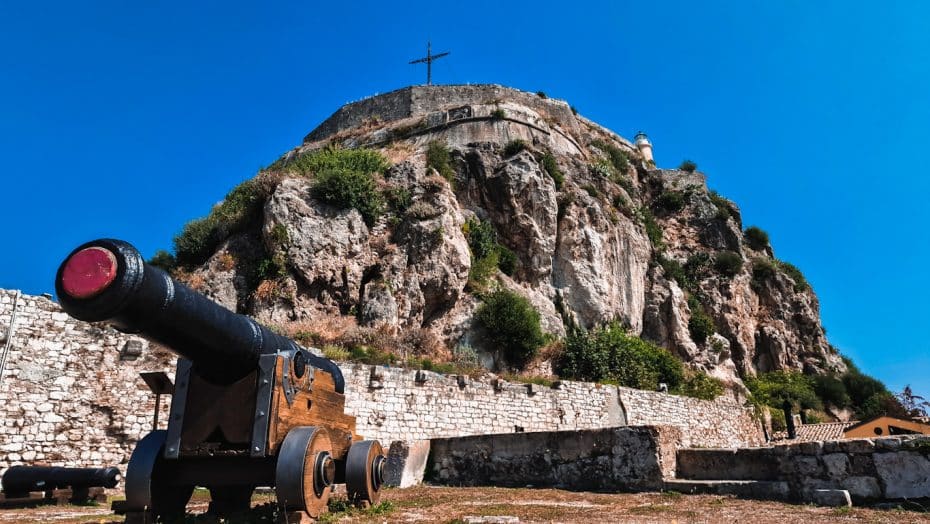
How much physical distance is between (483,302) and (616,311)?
21.7ft

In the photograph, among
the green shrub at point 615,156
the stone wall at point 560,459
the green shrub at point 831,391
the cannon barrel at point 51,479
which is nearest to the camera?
the cannon barrel at point 51,479

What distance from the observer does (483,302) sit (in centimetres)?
1816

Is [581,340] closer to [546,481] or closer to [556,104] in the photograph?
[546,481]

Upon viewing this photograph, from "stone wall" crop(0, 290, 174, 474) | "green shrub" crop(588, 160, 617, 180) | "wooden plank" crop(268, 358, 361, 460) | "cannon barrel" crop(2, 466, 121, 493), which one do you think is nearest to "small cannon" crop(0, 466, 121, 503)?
"cannon barrel" crop(2, 466, 121, 493)

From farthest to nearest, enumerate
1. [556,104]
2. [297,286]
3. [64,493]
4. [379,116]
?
1. [556,104]
2. [379,116]
3. [297,286]
4. [64,493]

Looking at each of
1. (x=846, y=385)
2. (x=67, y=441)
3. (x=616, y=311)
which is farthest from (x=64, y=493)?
(x=846, y=385)

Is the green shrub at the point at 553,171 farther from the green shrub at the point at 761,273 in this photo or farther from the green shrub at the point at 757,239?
the green shrub at the point at 757,239

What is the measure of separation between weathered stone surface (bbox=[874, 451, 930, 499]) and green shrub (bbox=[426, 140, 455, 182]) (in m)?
17.6

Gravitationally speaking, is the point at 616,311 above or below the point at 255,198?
below

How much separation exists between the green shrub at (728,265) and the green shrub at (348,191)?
59.6ft

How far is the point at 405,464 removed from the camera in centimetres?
904

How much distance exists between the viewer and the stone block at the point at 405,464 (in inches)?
354

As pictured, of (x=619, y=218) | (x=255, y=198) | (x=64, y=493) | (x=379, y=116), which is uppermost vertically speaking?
(x=379, y=116)

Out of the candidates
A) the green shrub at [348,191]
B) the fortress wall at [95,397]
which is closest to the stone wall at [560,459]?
the fortress wall at [95,397]
